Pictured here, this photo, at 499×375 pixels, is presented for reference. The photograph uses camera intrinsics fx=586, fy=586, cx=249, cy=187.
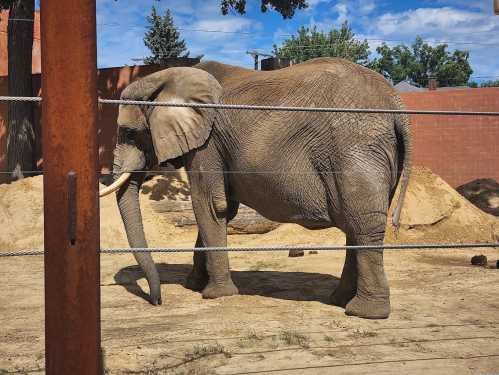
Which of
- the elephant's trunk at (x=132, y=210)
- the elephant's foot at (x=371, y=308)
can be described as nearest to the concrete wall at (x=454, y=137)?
the elephant's trunk at (x=132, y=210)

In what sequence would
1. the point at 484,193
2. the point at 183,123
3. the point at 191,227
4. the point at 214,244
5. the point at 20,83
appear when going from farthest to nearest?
the point at 484,193 → the point at 20,83 → the point at 191,227 → the point at 214,244 → the point at 183,123

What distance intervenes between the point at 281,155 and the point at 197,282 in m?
1.94

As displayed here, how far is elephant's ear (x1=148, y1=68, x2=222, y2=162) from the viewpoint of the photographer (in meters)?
5.72

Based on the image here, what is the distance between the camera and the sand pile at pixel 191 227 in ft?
31.7

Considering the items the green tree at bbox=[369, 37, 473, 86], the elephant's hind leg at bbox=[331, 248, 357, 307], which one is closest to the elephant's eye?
the elephant's hind leg at bbox=[331, 248, 357, 307]

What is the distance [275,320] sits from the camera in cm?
493

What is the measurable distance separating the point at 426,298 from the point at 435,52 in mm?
64899

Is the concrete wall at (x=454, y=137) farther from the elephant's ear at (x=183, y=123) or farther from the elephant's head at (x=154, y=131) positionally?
the elephant's ear at (x=183, y=123)

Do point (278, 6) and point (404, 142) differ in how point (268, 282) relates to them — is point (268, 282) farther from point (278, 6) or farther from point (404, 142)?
point (278, 6)

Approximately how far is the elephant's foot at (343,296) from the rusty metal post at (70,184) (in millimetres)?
3604

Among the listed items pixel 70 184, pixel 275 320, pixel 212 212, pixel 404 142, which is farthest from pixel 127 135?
pixel 70 184

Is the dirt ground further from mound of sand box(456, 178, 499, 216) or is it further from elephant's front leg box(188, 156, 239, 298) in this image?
mound of sand box(456, 178, 499, 216)

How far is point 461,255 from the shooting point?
899 cm

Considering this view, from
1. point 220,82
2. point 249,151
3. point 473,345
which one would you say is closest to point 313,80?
point 249,151
